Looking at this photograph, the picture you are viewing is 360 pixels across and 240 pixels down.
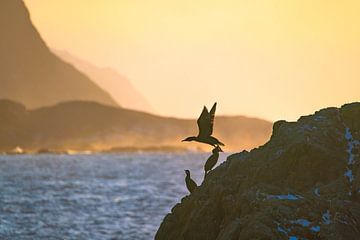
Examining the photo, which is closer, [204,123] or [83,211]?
[204,123]

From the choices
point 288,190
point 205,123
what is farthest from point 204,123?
point 288,190

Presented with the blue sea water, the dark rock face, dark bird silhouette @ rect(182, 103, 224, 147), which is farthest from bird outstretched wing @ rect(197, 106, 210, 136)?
the blue sea water

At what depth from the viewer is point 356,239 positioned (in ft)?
44.4

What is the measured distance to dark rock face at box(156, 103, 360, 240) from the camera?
1333 cm

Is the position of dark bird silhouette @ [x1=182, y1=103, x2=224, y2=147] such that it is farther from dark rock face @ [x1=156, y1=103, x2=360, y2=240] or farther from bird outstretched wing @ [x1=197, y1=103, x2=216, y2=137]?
dark rock face @ [x1=156, y1=103, x2=360, y2=240]

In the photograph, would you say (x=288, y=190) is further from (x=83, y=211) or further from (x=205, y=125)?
(x=83, y=211)

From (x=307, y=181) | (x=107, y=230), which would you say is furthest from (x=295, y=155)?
(x=107, y=230)

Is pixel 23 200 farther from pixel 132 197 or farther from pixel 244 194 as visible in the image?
pixel 244 194

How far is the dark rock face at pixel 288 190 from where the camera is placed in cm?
1333

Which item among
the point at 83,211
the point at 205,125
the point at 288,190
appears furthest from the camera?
the point at 83,211

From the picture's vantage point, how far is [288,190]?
14328 millimetres

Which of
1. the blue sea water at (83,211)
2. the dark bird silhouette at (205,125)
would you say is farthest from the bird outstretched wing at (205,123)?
the blue sea water at (83,211)

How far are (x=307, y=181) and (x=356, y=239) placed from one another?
219 centimetres

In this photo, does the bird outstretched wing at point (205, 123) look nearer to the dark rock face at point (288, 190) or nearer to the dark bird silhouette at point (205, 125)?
the dark bird silhouette at point (205, 125)
